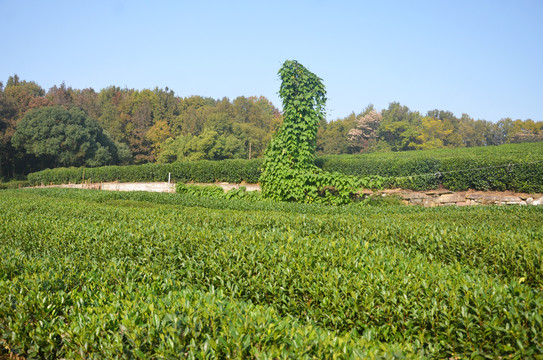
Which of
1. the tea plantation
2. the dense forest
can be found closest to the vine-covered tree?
the tea plantation

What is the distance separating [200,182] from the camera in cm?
2430

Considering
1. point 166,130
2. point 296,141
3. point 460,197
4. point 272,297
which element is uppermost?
point 166,130

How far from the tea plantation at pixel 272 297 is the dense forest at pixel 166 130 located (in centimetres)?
3367

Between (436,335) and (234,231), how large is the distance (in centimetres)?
313

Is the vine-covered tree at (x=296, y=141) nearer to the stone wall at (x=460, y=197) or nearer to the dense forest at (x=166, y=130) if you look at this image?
the stone wall at (x=460, y=197)

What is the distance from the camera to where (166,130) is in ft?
175

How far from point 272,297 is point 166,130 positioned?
5228 cm

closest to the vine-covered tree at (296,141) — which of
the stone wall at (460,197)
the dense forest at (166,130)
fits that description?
the stone wall at (460,197)

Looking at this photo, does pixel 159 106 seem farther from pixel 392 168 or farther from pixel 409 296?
pixel 409 296

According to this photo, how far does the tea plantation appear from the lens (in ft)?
8.07

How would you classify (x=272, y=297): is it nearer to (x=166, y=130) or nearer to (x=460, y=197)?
(x=460, y=197)

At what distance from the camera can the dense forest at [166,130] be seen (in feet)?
127

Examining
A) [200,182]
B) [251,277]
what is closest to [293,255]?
[251,277]

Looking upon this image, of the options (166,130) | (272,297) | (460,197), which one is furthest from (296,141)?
(166,130)
